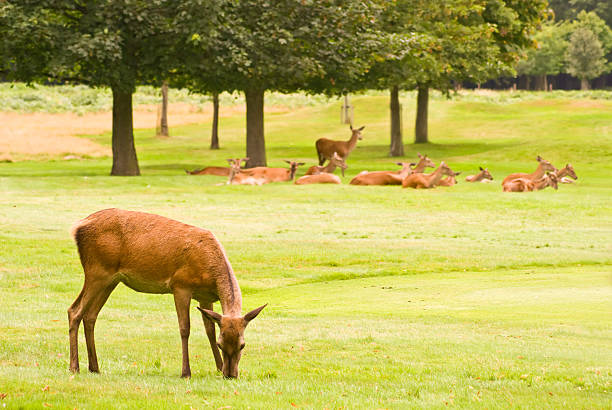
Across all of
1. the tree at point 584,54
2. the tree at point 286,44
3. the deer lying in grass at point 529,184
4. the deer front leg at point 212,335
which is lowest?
the deer lying in grass at point 529,184

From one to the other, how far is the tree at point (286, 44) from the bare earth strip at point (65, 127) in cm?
1761

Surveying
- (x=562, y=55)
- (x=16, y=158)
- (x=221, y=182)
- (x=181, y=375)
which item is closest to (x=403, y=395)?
(x=181, y=375)

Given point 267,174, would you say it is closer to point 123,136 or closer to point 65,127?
point 123,136

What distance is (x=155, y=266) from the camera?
28.5 ft

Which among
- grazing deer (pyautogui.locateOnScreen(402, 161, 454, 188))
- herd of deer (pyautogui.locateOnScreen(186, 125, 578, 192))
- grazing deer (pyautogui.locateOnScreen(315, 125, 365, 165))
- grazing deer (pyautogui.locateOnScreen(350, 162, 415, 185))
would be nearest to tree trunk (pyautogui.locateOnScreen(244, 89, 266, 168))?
grazing deer (pyautogui.locateOnScreen(315, 125, 365, 165))

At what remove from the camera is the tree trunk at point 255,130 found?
43594mm

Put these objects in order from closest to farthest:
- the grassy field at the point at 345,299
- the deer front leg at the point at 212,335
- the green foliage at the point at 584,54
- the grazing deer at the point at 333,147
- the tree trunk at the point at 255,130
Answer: the grassy field at the point at 345,299 → the deer front leg at the point at 212,335 → the tree trunk at the point at 255,130 → the grazing deer at the point at 333,147 → the green foliage at the point at 584,54

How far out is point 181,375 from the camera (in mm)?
8859

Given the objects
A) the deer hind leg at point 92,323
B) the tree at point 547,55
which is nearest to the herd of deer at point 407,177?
the deer hind leg at point 92,323

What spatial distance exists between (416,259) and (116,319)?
8.70m

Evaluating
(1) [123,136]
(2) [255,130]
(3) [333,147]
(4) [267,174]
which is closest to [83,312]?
(4) [267,174]

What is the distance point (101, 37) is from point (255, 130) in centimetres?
1054

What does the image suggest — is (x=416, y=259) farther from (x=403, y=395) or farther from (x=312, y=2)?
(x=312, y=2)

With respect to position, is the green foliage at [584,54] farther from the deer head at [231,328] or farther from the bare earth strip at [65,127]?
the deer head at [231,328]
